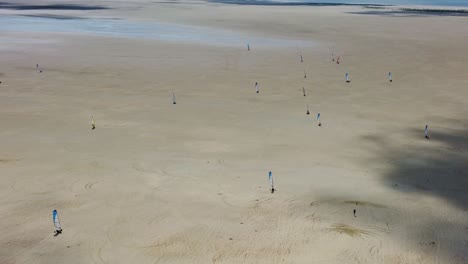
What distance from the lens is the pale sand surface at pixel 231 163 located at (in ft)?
32.1

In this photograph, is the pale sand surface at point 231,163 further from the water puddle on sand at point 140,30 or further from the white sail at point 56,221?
the water puddle on sand at point 140,30

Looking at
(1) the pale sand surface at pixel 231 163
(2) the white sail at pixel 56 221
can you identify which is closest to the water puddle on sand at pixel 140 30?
(1) the pale sand surface at pixel 231 163

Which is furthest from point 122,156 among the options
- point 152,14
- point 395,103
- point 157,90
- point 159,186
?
point 152,14

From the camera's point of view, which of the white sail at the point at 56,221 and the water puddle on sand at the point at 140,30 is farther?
the water puddle on sand at the point at 140,30

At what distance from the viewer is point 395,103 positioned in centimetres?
2153

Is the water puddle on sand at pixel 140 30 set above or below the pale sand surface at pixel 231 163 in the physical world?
above

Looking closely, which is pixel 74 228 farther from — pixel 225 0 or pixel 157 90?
pixel 225 0

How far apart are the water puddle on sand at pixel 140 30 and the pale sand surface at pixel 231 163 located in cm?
1128

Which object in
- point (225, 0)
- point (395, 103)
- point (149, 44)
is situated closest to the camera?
point (395, 103)

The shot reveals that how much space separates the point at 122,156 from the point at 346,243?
25.0ft

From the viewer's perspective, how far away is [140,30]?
49.6 m

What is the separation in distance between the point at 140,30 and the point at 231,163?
127 ft

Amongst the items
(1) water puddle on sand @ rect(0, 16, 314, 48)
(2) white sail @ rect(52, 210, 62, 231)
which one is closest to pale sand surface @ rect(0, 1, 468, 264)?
(2) white sail @ rect(52, 210, 62, 231)

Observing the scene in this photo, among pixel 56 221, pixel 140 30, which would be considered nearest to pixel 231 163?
pixel 56 221
